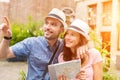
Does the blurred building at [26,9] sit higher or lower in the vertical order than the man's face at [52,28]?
higher

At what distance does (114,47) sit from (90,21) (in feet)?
6.98

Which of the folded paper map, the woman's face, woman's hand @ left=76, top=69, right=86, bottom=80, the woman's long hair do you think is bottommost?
woman's hand @ left=76, top=69, right=86, bottom=80

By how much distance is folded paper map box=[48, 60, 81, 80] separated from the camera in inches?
83.5

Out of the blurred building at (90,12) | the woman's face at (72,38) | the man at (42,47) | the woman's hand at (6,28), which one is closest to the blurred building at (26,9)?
the blurred building at (90,12)

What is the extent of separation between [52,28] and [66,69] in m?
0.39

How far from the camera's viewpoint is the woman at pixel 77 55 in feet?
7.66

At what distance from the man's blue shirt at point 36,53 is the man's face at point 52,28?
110 millimetres

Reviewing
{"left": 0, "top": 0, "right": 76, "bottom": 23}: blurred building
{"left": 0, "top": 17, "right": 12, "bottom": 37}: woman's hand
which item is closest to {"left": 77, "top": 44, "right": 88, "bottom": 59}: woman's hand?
{"left": 0, "top": 17, "right": 12, "bottom": 37}: woman's hand

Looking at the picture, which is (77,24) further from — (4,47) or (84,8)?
(84,8)

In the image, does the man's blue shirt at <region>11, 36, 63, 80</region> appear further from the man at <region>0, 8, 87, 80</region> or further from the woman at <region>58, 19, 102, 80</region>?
the woman at <region>58, 19, 102, 80</region>

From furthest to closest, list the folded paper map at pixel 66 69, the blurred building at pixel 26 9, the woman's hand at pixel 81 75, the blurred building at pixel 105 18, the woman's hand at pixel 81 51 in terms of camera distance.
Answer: the blurred building at pixel 26 9 < the blurred building at pixel 105 18 < the woman's hand at pixel 81 51 < the woman's hand at pixel 81 75 < the folded paper map at pixel 66 69

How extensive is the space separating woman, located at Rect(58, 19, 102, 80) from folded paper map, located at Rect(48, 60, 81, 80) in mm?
141

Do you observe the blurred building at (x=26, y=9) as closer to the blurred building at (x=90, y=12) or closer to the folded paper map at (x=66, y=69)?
the blurred building at (x=90, y=12)

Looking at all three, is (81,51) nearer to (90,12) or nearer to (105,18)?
(105,18)
